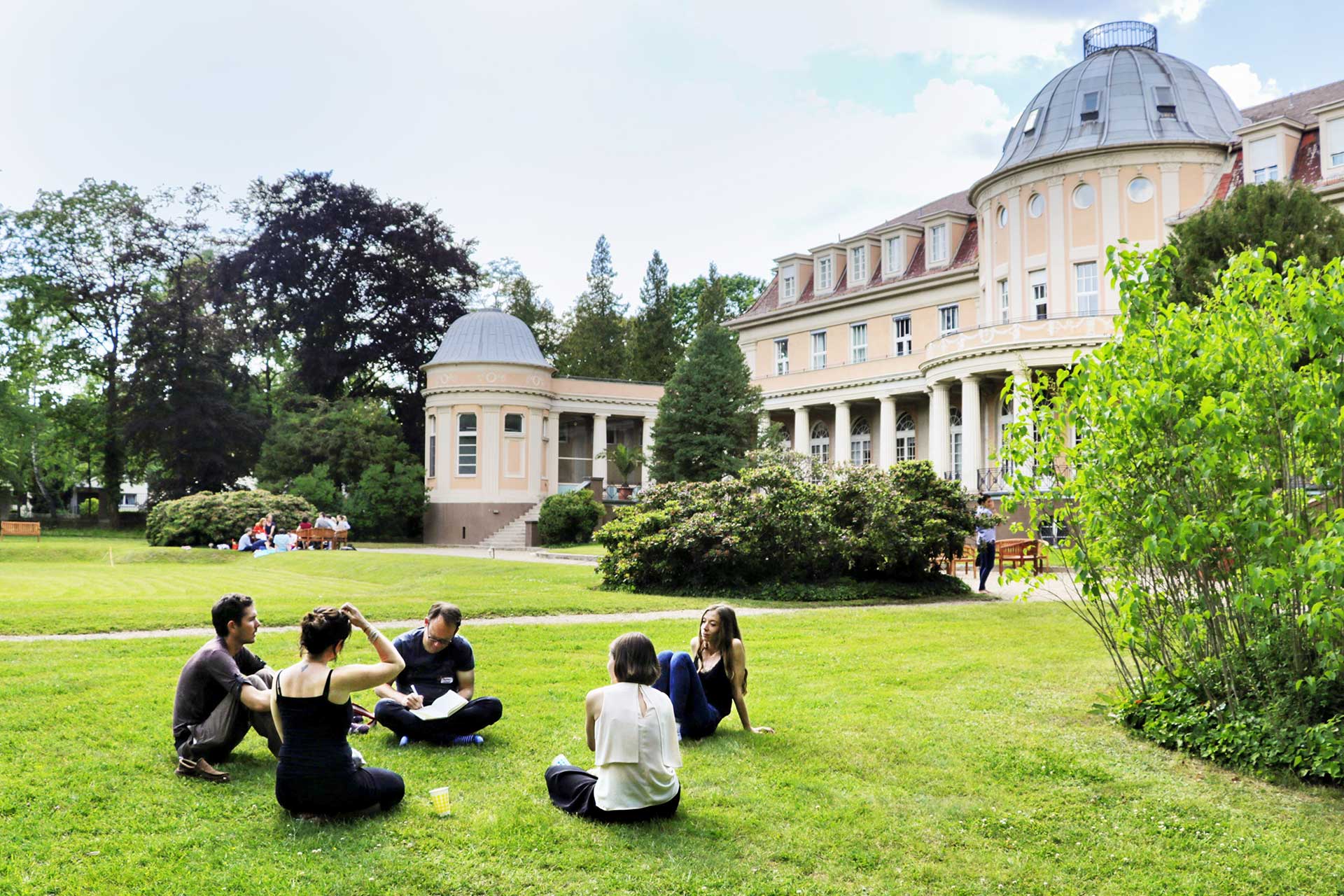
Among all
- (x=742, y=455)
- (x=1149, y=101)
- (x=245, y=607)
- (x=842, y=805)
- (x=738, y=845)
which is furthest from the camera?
(x=742, y=455)

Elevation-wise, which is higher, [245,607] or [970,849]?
[245,607]

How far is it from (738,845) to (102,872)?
3.17 meters

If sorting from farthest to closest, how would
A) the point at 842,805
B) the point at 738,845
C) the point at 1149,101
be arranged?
the point at 1149,101
the point at 842,805
the point at 738,845

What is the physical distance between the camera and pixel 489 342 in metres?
44.2

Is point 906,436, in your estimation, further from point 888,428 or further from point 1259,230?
point 1259,230

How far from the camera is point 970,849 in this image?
5840 mm

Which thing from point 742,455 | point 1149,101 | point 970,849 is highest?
point 1149,101

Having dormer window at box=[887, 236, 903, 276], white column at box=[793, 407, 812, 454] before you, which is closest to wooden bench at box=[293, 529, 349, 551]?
white column at box=[793, 407, 812, 454]

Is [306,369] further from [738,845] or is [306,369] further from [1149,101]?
[738,845]

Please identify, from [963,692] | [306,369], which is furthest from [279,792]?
[306,369]

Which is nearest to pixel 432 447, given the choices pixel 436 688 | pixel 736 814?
pixel 436 688

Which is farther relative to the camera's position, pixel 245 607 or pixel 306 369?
pixel 306 369

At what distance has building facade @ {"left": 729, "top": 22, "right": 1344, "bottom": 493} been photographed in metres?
33.8

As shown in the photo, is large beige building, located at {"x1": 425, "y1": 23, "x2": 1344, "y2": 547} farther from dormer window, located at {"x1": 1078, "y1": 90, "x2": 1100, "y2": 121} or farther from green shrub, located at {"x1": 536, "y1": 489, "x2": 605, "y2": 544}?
green shrub, located at {"x1": 536, "y1": 489, "x2": 605, "y2": 544}
